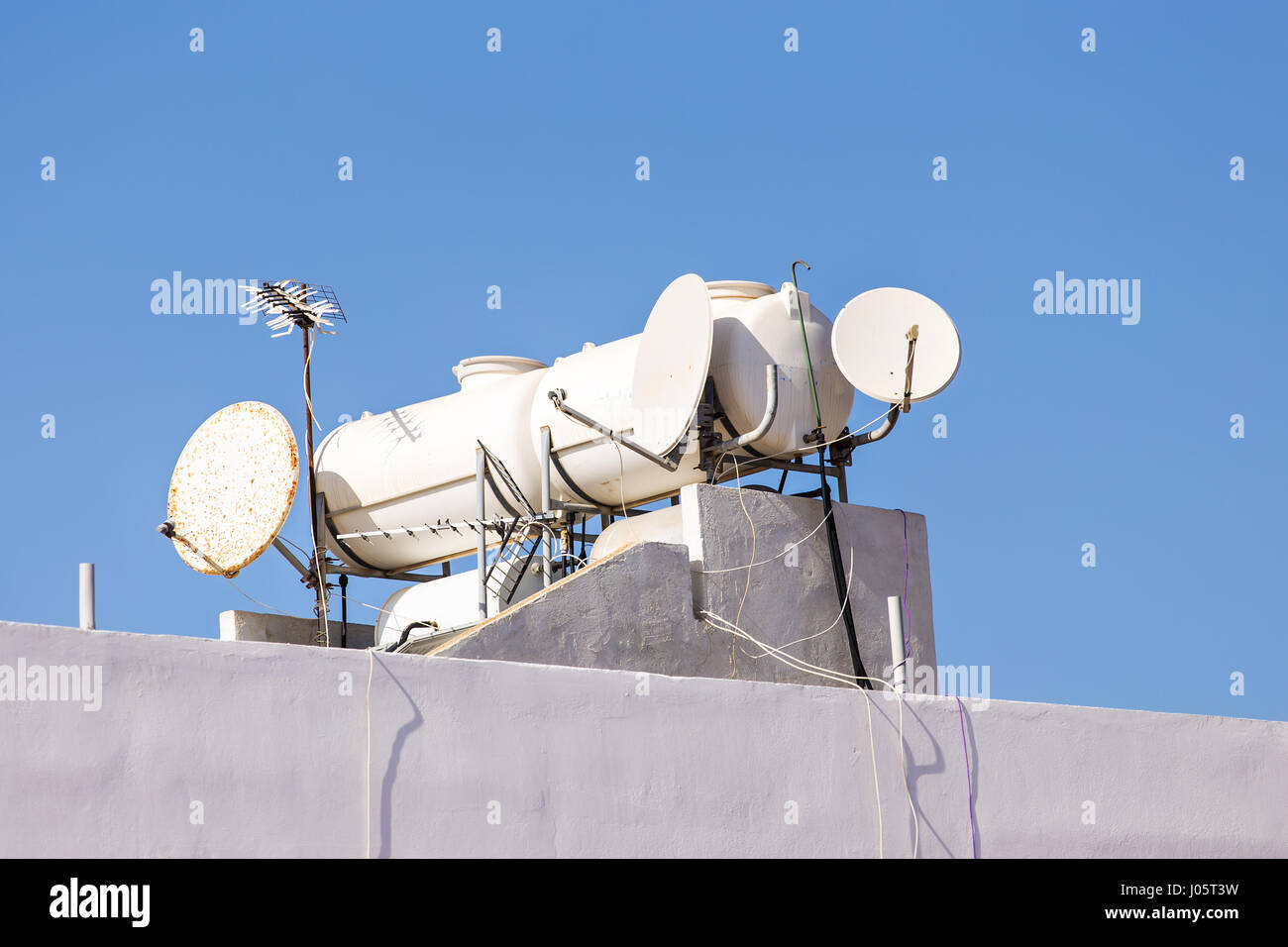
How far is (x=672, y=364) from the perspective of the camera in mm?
16125

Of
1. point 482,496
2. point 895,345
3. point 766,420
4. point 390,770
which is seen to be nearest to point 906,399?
point 895,345

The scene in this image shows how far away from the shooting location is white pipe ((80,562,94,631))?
11320 mm

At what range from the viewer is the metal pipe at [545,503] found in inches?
688

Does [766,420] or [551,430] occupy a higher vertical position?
[551,430]

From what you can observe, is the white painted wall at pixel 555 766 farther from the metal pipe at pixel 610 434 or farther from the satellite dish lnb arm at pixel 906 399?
the metal pipe at pixel 610 434

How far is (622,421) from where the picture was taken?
17.0 m

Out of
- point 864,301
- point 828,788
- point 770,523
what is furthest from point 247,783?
point 864,301

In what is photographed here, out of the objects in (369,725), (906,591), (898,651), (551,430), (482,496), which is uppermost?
(551,430)

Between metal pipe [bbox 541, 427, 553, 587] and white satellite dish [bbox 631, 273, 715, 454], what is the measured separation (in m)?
1.36

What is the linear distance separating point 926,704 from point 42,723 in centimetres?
690

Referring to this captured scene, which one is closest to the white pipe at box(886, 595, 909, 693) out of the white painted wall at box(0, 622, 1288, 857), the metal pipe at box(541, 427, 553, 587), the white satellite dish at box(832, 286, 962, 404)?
the white painted wall at box(0, 622, 1288, 857)

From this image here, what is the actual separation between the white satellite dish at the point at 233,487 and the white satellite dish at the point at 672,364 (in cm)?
395

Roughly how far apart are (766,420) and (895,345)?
1.36 m

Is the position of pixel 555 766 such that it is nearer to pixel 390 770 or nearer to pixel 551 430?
pixel 390 770
